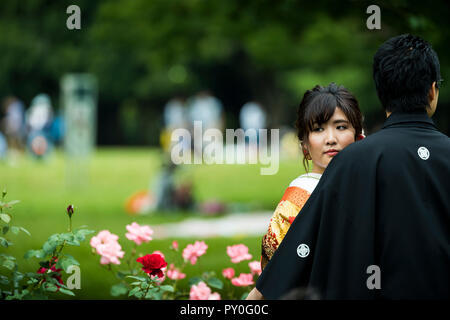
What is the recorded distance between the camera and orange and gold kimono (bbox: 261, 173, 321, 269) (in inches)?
108

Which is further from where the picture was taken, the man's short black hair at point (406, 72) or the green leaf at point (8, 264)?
the green leaf at point (8, 264)

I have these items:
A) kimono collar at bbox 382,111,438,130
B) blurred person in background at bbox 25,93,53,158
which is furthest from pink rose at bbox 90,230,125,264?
blurred person in background at bbox 25,93,53,158

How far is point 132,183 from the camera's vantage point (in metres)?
16.1

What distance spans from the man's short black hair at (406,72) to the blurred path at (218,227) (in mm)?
5927

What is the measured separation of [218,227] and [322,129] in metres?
6.36

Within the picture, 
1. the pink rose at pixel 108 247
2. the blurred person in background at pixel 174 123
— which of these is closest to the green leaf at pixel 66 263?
the pink rose at pixel 108 247

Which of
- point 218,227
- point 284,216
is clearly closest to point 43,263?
point 284,216

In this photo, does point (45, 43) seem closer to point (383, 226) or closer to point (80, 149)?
point (80, 149)

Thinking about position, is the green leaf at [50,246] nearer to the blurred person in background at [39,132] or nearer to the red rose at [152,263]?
the red rose at [152,263]

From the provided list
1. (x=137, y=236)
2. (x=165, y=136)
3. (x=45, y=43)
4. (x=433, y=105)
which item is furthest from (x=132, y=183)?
(x=45, y=43)

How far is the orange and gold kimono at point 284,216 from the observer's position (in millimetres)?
2756

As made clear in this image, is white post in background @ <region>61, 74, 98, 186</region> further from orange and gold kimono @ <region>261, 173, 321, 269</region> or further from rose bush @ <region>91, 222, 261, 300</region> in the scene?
orange and gold kimono @ <region>261, 173, 321, 269</region>

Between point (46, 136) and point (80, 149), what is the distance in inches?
268

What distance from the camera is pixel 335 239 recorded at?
2240 mm
